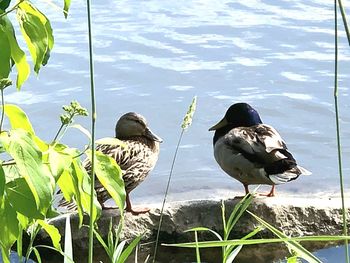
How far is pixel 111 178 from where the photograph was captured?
1.60m

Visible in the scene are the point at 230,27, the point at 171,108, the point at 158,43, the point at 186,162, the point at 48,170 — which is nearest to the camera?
the point at 48,170

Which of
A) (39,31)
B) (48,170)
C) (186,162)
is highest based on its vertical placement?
(39,31)

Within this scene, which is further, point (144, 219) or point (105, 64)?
point (105, 64)

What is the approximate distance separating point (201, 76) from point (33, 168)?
4893 millimetres

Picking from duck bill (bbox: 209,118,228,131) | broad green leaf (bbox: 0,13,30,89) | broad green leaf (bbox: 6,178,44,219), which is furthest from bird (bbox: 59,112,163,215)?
broad green leaf (bbox: 6,178,44,219)

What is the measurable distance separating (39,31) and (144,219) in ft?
8.28

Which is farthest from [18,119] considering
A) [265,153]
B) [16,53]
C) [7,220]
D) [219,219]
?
[265,153]

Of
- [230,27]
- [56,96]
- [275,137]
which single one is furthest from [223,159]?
[230,27]

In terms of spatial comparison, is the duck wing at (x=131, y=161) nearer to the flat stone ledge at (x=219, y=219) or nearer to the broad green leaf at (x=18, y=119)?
the flat stone ledge at (x=219, y=219)

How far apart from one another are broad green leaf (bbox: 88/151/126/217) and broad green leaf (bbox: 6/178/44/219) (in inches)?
6.1

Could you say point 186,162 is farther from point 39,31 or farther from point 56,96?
point 39,31

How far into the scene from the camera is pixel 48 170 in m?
1.52

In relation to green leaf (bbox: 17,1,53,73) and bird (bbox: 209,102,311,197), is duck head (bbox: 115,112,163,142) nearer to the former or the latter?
bird (bbox: 209,102,311,197)

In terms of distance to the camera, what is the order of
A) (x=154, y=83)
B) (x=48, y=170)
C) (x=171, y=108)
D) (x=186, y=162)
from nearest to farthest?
(x=48, y=170) → (x=186, y=162) → (x=171, y=108) → (x=154, y=83)
